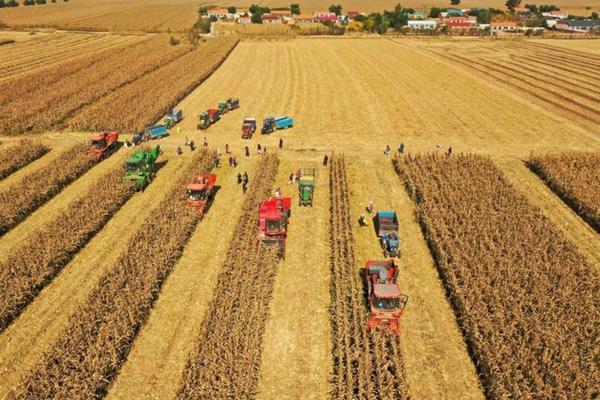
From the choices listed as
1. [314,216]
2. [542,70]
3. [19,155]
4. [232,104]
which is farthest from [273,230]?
[542,70]

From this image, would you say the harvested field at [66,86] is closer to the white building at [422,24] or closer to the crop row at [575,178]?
the crop row at [575,178]

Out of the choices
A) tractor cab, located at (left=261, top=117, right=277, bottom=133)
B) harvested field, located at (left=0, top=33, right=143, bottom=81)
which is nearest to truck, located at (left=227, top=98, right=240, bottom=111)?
tractor cab, located at (left=261, top=117, right=277, bottom=133)

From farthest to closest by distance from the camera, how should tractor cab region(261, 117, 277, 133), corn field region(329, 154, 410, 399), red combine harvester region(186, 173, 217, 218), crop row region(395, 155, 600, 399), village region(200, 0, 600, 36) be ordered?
1. village region(200, 0, 600, 36)
2. tractor cab region(261, 117, 277, 133)
3. red combine harvester region(186, 173, 217, 218)
4. crop row region(395, 155, 600, 399)
5. corn field region(329, 154, 410, 399)

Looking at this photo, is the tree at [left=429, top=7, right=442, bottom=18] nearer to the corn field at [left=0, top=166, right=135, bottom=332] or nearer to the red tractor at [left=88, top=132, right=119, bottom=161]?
the red tractor at [left=88, top=132, right=119, bottom=161]

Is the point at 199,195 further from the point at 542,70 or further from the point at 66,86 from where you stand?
the point at 542,70

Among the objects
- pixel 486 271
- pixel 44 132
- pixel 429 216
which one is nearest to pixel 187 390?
pixel 486 271

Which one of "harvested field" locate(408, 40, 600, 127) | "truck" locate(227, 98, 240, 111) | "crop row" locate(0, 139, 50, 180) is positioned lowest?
"crop row" locate(0, 139, 50, 180)

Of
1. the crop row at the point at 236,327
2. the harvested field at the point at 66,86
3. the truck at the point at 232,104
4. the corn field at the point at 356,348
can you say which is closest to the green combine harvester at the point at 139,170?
the crop row at the point at 236,327
